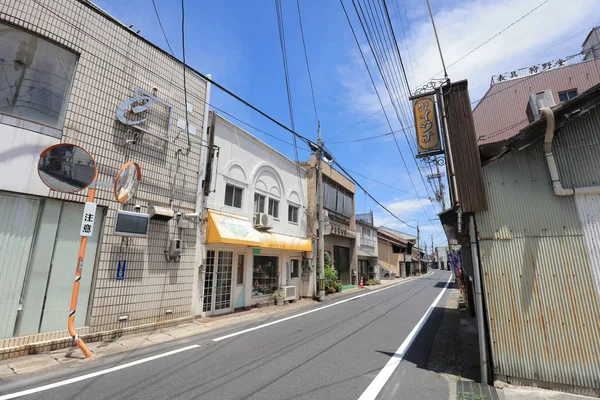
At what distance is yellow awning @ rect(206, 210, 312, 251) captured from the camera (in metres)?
10.0

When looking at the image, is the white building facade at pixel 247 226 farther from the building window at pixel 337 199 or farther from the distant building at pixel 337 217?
the building window at pixel 337 199

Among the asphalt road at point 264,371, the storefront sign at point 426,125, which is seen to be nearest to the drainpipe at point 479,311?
the asphalt road at point 264,371

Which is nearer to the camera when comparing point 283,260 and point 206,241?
point 206,241

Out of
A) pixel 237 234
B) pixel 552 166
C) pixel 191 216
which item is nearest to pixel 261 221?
pixel 237 234

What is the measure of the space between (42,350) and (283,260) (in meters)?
10.1

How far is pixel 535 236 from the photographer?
480cm

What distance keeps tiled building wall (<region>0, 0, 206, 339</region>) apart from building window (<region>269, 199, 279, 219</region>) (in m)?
5.09

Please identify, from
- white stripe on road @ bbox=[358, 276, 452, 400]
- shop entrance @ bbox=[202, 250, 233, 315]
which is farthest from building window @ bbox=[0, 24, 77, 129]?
white stripe on road @ bbox=[358, 276, 452, 400]

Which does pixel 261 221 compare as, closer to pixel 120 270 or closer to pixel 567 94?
pixel 120 270

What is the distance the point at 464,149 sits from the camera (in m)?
5.46

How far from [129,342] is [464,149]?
9018 millimetres

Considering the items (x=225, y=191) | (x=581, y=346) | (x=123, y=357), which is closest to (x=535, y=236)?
(x=581, y=346)

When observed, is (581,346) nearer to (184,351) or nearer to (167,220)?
(184,351)

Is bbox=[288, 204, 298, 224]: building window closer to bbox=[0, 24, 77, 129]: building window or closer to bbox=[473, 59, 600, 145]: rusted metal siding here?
bbox=[473, 59, 600, 145]: rusted metal siding
